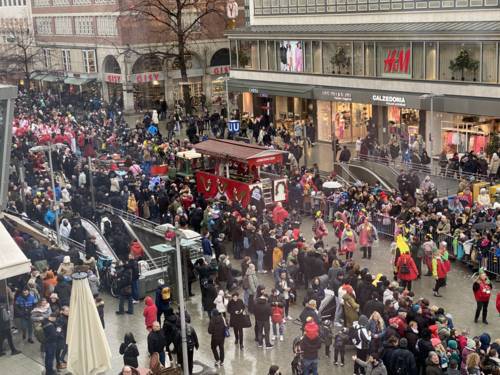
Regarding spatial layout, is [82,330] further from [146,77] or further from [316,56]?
[146,77]

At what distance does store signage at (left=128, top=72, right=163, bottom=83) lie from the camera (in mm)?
64438

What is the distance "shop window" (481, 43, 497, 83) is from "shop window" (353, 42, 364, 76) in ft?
27.8

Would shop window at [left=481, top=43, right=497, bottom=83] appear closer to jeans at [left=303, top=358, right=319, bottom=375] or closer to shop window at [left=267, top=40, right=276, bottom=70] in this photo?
shop window at [left=267, top=40, right=276, bottom=70]

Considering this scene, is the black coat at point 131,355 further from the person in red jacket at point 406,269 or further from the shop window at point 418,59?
the shop window at point 418,59

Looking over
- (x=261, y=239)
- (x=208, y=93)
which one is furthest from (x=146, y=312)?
(x=208, y=93)

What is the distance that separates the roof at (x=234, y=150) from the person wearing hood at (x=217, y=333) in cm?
1336

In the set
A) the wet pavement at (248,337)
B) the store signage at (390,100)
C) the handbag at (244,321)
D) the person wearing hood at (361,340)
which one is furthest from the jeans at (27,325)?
the store signage at (390,100)

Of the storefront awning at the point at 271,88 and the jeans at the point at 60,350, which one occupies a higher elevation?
the storefront awning at the point at 271,88

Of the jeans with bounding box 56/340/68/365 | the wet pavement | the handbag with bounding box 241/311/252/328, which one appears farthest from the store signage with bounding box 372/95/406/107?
the jeans with bounding box 56/340/68/365

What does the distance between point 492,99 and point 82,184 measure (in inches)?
711

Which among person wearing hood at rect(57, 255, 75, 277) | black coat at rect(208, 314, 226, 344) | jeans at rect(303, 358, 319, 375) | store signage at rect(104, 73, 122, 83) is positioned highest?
store signage at rect(104, 73, 122, 83)

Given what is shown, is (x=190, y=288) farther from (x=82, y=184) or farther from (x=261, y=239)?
(x=82, y=184)

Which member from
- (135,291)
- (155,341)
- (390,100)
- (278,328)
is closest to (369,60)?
(390,100)

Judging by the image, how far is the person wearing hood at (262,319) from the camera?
18438 millimetres
